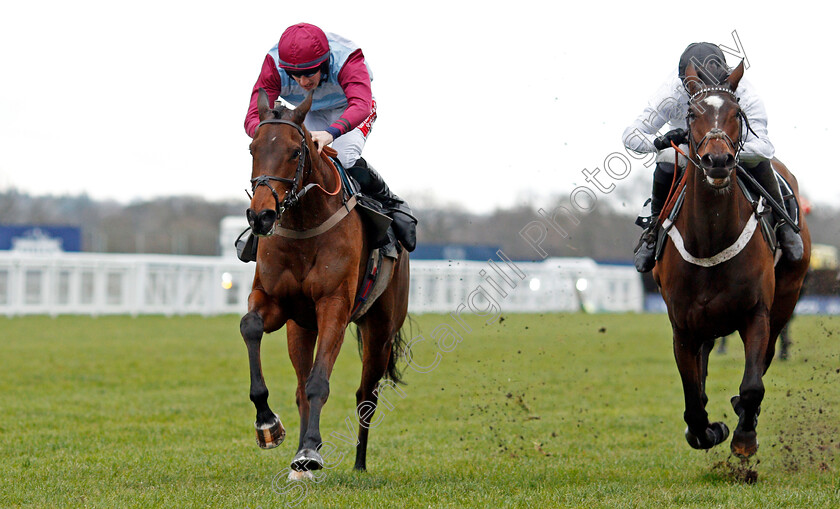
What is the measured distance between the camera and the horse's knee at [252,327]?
5023 millimetres

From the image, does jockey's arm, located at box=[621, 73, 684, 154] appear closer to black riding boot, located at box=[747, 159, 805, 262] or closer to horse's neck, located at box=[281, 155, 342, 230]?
black riding boot, located at box=[747, 159, 805, 262]

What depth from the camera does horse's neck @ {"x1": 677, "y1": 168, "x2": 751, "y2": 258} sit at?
5.23 meters

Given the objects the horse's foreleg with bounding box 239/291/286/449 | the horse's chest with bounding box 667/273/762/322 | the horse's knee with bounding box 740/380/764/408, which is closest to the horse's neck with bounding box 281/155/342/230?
the horse's foreleg with bounding box 239/291/286/449

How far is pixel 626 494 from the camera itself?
5078 mm

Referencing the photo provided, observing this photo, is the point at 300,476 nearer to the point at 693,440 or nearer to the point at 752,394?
the point at 693,440

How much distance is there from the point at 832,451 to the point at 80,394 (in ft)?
26.2

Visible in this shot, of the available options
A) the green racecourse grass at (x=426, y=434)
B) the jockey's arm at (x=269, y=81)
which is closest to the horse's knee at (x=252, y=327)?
the green racecourse grass at (x=426, y=434)

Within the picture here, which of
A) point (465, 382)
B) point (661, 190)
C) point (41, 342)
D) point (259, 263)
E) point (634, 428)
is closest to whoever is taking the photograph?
point (259, 263)

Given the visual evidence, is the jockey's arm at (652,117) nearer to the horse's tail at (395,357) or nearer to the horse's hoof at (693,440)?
the horse's hoof at (693,440)

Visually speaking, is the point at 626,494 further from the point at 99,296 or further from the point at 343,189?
the point at 99,296

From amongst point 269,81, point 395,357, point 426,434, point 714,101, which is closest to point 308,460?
point 395,357

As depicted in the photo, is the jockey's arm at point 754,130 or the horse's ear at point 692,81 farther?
the jockey's arm at point 754,130

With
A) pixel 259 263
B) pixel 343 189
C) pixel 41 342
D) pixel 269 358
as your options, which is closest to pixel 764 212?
pixel 343 189

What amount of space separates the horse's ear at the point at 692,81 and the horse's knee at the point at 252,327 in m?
2.72
